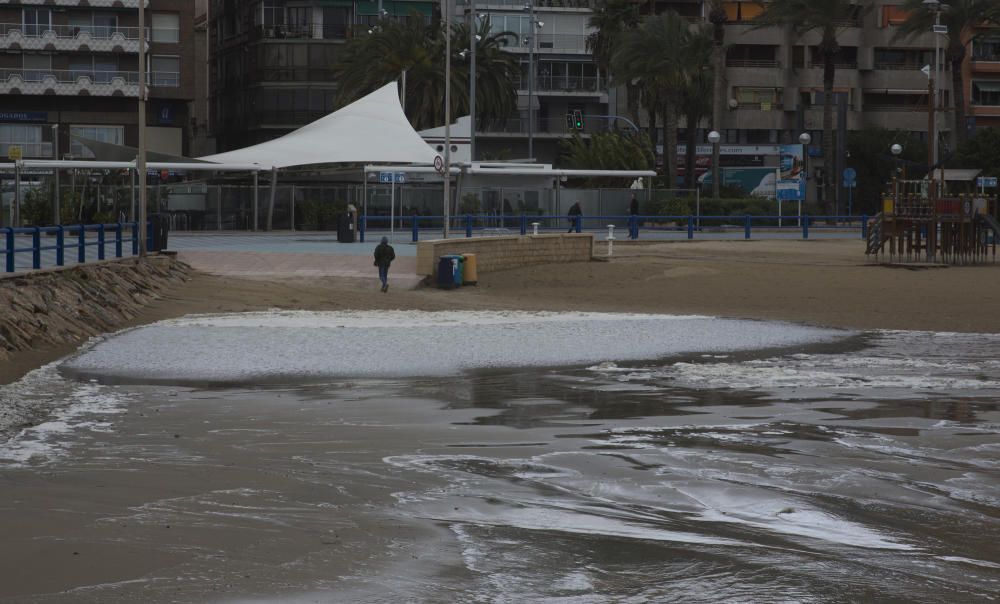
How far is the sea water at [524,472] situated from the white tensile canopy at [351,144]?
101ft

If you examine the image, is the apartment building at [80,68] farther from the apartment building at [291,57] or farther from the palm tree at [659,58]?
the palm tree at [659,58]

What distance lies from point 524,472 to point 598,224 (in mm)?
47378

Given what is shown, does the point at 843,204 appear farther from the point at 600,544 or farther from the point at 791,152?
the point at 600,544

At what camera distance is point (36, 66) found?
241ft

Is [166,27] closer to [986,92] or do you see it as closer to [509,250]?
[509,250]

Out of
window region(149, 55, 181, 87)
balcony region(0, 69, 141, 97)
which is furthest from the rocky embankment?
window region(149, 55, 181, 87)

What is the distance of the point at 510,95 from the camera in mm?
78938

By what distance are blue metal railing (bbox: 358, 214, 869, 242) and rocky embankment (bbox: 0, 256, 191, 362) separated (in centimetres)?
1839

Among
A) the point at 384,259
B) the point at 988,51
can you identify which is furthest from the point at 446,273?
the point at 988,51

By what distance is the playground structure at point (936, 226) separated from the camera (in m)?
36.8

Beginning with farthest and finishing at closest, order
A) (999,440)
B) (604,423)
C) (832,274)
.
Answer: (832,274), (604,423), (999,440)

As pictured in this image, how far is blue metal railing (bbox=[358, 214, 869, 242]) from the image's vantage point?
154 feet

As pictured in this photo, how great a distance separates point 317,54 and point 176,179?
22.1 meters

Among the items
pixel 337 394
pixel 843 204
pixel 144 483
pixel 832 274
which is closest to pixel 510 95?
pixel 843 204
